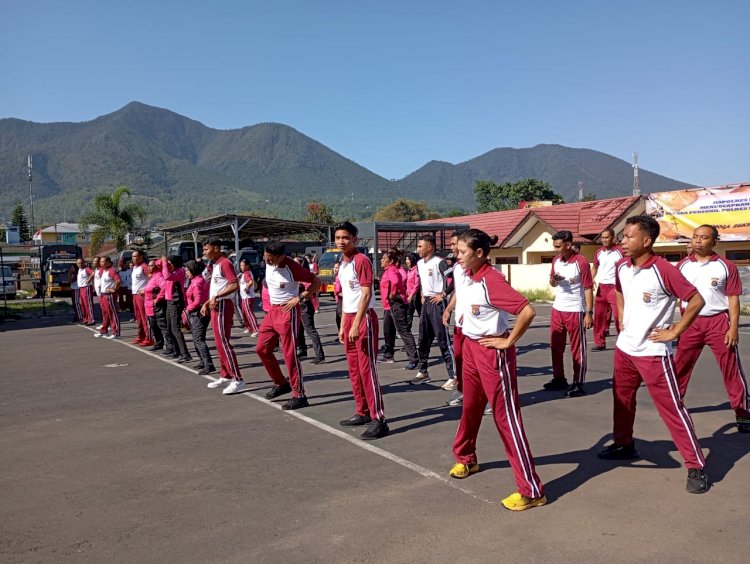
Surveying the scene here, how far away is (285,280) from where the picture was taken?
23.3ft

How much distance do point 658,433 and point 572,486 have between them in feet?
5.71

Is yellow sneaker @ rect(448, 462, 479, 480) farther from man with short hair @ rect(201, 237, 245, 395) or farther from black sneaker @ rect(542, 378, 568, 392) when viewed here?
man with short hair @ rect(201, 237, 245, 395)

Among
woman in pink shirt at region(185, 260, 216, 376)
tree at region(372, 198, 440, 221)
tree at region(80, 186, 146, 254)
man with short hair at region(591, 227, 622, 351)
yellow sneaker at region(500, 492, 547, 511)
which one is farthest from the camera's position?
tree at region(372, 198, 440, 221)

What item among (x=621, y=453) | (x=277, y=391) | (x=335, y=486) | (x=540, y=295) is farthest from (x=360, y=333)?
(x=540, y=295)

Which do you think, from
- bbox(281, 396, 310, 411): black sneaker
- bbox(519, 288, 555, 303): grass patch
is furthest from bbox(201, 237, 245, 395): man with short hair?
bbox(519, 288, 555, 303): grass patch

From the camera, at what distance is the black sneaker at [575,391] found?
7.35 meters

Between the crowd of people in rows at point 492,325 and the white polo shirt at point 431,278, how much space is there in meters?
0.02

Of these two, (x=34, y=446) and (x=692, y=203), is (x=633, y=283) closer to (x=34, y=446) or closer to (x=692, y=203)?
(x=34, y=446)

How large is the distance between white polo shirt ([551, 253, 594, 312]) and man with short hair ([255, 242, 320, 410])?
10.2 feet

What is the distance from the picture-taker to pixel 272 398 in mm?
7586

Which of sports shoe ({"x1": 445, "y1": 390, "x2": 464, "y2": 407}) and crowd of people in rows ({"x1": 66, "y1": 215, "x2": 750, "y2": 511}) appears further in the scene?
sports shoe ({"x1": 445, "y1": 390, "x2": 464, "y2": 407})

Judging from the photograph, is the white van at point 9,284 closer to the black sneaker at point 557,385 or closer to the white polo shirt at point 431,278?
the white polo shirt at point 431,278

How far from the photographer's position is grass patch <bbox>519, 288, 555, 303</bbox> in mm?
23094

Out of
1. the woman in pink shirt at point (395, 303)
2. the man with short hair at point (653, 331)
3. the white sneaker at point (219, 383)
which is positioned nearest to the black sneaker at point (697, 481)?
the man with short hair at point (653, 331)
